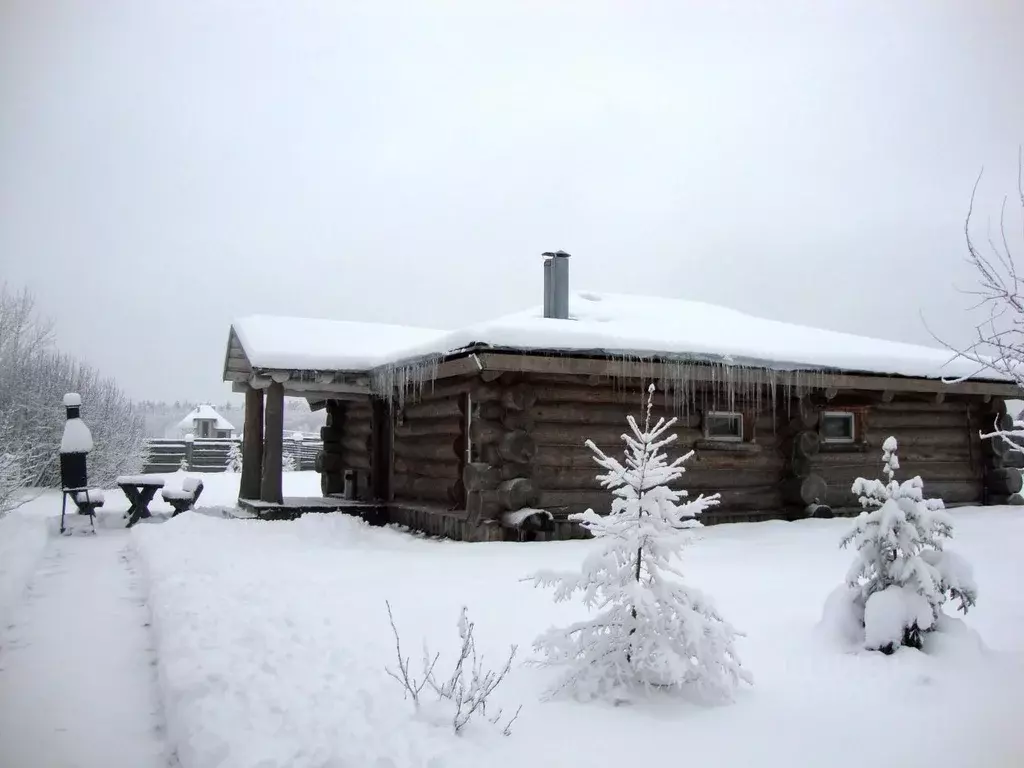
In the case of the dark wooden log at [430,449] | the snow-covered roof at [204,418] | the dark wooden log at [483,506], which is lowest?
the dark wooden log at [483,506]

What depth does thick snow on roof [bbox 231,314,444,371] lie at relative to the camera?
41.8 ft

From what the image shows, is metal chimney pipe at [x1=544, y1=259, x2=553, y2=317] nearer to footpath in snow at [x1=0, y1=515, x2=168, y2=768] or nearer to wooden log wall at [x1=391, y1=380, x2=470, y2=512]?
wooden log wall at [x1=391, y1=380, x2=470, y2=512]

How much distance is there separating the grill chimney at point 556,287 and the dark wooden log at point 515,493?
399 cm

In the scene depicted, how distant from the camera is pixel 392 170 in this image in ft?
111

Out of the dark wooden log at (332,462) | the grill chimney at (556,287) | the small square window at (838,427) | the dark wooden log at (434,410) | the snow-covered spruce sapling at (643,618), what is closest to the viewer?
the snow-covered spruce sapling at (643,618)

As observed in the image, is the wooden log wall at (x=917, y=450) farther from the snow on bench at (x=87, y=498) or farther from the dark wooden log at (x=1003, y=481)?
the snow on bench at (x=87, y=498)

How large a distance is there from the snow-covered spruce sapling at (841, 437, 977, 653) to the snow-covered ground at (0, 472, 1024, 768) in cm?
18

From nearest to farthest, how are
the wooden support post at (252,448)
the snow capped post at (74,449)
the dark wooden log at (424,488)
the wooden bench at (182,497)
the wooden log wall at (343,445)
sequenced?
the dark wooden log at (424,488) → the snow capped post at (74,449) → the wooden bench at (182,497) → the wooden support post at (252,448) → the wooden log wall at (343,445)

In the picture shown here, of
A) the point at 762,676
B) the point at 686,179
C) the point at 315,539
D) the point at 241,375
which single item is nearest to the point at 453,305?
the point at 686,179

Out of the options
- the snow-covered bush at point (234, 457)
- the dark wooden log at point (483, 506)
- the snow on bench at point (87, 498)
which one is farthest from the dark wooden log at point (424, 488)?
the snow-covered bush at point (234, 457)

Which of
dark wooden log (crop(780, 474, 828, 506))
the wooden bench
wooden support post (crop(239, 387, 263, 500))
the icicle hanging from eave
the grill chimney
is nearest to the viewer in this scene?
the icicle hanging from eave

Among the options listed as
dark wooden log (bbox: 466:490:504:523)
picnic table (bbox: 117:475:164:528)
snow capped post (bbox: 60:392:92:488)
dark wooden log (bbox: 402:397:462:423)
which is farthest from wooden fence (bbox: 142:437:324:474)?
dark wooden log (bbox: 466:490:504:523)

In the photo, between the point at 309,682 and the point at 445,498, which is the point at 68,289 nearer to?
the point at 309,682

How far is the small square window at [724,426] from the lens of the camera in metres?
12.0
